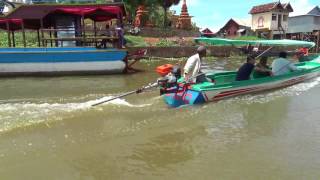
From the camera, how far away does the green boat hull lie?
9.79 m

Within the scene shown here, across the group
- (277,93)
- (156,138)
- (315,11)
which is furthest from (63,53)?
(315,11)

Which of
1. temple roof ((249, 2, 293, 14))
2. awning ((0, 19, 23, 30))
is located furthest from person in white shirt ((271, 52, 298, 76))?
temple roof ((249, 2, 293, 14))

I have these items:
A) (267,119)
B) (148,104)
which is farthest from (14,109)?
(267,119)

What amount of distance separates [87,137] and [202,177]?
255 centimetres

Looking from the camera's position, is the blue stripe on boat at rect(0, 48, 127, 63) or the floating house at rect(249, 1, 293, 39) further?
the floating house at rect(249, 1, 293, 39)

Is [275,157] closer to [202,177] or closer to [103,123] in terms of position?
[202,177]

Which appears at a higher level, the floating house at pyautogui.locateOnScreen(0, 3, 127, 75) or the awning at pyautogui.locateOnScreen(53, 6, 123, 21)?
the awning at pyautogui.locateOnScreen(53, 6, 123, 21)

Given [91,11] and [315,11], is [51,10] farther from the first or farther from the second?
[315,11]

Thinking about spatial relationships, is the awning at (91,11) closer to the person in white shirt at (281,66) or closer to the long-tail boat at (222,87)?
the long-tail boat at (222,87)

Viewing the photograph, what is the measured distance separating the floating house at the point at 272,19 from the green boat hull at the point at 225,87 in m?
33.4

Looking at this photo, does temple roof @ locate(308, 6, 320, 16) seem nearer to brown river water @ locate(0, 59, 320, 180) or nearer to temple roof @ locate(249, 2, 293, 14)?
temple roof @ locate(249, 2, 293, 14)

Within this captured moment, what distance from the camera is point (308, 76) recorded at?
567 inches

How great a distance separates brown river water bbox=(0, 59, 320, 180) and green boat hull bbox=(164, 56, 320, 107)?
0.23 meters

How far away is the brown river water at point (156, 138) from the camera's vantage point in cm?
580
